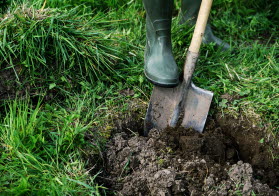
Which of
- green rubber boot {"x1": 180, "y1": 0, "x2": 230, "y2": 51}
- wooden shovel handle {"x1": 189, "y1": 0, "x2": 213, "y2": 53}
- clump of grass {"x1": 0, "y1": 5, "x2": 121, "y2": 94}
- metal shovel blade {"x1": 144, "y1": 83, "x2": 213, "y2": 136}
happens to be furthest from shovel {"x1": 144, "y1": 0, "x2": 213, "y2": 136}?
green rubber boot {"x1": 180, "y1": 0, "x2": 230, "y2": 51}

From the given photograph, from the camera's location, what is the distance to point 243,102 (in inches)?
90.6

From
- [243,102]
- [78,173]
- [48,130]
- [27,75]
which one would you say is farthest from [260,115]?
[27,75]

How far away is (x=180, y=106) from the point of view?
226 centimetres

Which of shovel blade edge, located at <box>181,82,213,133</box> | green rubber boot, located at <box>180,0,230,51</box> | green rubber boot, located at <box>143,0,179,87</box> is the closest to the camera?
green rubber boot, located at <box>143,0,179,87</box>

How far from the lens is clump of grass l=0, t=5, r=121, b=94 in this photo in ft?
7.34

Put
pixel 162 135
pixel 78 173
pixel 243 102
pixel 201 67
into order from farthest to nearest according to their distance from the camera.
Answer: pixel 201 67 < pixel 243 102 < pixel 162 135 < pixel 78 173

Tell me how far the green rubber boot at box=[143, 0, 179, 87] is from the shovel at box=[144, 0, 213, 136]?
8 centimetres

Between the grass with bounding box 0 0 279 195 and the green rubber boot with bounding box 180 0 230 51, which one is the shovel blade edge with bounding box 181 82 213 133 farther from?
the green rubber boot with bounding box 180 0 230 51

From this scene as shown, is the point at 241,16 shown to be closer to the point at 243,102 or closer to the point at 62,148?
the point at 243,102

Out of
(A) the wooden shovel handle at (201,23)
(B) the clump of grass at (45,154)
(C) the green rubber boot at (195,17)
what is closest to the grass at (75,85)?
(B) the clump of grass at (45,154)

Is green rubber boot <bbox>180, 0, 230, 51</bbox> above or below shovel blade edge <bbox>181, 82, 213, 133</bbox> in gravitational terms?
above

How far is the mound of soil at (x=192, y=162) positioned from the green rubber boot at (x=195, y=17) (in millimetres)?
781

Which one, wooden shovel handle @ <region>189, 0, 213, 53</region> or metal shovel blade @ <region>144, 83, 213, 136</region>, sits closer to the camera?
wooden shovel handle @ <region>189, 0, 213, 53</region>

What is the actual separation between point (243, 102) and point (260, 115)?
0.14 meters
